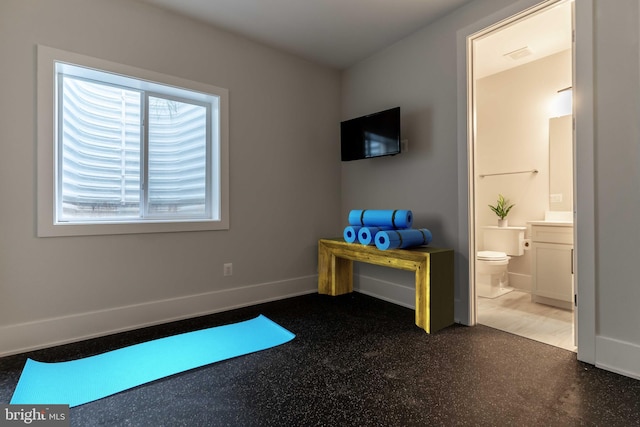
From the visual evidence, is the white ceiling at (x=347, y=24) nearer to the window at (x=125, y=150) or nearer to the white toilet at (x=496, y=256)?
the window at (x=125, y=150)

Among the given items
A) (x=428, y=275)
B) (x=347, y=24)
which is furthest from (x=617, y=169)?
(x=347, y=24)

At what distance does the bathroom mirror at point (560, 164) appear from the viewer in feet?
11.2

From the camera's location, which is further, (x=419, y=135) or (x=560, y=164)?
(x=560, y=164)

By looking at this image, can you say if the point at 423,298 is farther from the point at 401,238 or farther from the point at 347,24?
the point at 347,24

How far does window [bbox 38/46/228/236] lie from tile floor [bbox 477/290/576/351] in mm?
2532

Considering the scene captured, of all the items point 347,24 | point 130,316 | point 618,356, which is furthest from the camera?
point 347,24

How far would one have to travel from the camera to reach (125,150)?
2660 millimetres

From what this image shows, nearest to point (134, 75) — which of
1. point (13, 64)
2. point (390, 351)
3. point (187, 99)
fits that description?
point (187, 99)

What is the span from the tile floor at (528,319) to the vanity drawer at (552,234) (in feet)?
2.09

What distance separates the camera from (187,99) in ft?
→ 9.75

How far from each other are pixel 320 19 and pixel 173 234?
2.21 metres

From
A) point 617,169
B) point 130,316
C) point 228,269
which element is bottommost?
point 130,316

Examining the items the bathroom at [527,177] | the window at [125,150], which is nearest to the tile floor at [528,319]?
the bathroom at [527,177]

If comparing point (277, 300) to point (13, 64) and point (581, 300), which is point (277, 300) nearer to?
point (581, 300)
